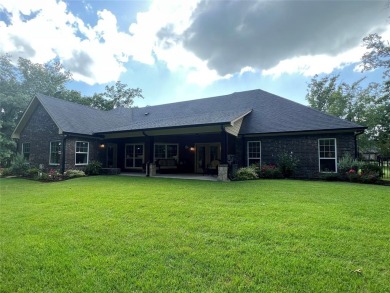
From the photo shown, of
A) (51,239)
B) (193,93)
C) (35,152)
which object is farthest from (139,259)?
(193,93)

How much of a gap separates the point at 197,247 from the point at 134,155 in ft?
47.5

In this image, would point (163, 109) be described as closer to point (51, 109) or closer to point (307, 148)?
point (51, 109)

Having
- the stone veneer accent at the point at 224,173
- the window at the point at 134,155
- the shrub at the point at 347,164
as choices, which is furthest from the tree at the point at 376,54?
the window at the point at 134,155

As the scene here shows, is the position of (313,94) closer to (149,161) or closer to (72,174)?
(149,161)

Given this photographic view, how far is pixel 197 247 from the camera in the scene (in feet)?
10.8

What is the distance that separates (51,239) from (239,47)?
14.5 meters

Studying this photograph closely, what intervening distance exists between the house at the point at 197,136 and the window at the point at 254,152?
61 mm

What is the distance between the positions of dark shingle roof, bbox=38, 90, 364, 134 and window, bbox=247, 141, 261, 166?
→ 0.89 m

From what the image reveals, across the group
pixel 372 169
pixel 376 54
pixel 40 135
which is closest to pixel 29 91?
pixel 40 135

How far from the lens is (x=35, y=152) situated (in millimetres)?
15719

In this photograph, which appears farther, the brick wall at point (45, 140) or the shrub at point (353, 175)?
the brick wall at point (45, 140)

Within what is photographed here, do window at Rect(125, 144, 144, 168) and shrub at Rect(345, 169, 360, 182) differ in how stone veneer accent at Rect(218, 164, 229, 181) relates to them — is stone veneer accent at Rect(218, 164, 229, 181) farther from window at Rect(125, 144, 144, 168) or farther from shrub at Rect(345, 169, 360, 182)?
window at Rect(125, 144, 144, 168)

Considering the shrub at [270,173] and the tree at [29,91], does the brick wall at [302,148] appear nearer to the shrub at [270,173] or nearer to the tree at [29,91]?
the shrub at [270,173]

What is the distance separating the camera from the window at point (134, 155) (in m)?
16.8
